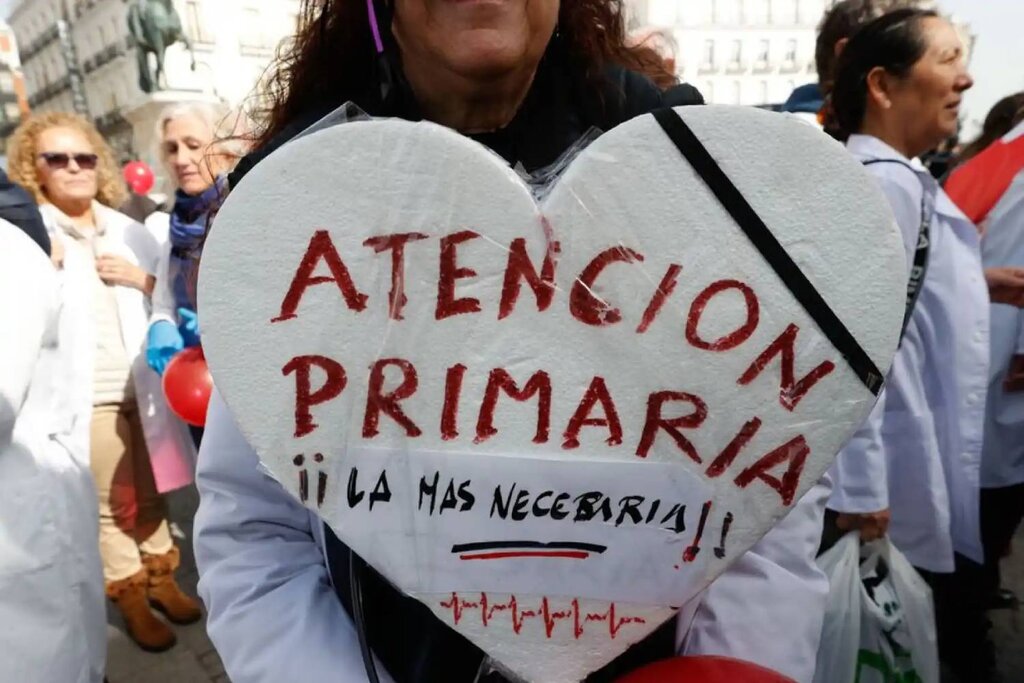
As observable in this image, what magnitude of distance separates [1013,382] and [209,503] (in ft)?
6.92

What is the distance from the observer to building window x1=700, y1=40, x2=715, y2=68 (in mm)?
28125

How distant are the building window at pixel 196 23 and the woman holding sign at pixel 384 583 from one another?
20.9 metres

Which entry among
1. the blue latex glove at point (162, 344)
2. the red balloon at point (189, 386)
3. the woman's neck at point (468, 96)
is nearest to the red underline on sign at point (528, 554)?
the woman's neck at point (468, 96)

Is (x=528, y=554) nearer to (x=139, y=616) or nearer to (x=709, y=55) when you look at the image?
(x=139, y=616)

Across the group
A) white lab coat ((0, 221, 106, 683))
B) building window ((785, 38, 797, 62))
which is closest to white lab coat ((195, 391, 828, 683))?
white lab coat ((0, 221, 106, 683))

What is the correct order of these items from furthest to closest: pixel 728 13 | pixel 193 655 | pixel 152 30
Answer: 1. pixel 728 13
2. pixel 152 30
3. pixel 193 655

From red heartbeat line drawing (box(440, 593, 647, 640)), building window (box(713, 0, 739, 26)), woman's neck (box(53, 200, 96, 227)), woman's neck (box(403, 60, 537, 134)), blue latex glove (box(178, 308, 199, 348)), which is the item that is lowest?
blue latex glove (box(178, 308, 199, 348))

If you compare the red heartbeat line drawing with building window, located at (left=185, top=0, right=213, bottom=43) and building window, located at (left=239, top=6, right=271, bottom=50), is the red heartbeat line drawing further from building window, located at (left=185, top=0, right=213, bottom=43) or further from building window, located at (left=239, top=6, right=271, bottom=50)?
building window, located at (left=239, top=6, right=271, bottom=50)

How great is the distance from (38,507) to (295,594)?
818 millimetres

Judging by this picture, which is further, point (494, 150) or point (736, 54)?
point (736, 54)

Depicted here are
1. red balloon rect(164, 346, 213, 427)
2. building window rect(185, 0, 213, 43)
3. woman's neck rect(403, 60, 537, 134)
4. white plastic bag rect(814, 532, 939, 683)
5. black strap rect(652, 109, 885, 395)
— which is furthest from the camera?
building window rect(185, 0, 213, 43)

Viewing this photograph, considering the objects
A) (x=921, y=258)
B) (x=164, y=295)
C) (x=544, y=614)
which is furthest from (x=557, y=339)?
(x=164, y=295)

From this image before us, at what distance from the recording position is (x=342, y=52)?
A: 2.94 ft

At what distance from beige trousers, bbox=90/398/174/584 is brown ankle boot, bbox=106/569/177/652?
0.04m
